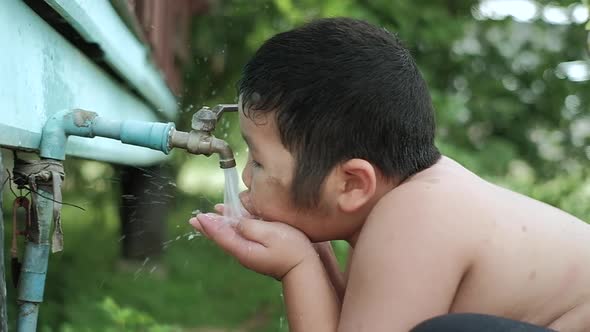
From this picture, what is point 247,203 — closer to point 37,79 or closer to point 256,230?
point 256,230

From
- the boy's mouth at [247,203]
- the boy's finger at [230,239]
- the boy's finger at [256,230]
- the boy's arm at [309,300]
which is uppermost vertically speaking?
the boy's mouth at [247,203]

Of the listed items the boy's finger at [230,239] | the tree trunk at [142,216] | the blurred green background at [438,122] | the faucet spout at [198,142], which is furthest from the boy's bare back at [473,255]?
the tree trunk at [142,216]

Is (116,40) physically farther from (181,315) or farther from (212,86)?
(212,86)

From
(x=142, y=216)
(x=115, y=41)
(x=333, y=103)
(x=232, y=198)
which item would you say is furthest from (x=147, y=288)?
(x=333, y=103)

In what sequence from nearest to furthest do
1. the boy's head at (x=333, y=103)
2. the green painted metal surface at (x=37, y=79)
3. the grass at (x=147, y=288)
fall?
1. the green painted metal surface at (x=37, y=79)
2. the boy's head at (x=333, y=103)
3. the grass at (x=147, y=288)

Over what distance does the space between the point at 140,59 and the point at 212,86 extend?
2368 mm

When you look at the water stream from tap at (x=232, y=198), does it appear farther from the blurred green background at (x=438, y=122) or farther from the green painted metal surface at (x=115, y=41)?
the blurred green background at (x=438, y=122)

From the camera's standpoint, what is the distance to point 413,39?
497 cm

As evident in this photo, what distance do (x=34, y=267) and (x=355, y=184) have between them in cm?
69

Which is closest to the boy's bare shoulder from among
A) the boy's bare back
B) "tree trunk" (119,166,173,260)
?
the boy's bare back

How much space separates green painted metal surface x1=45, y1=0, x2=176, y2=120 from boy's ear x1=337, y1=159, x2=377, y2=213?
2.33ft

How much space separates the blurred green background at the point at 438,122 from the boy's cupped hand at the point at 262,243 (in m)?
2.17

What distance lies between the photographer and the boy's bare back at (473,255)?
1.73m

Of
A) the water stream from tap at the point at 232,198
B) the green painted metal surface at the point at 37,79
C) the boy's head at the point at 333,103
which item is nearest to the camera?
the green painted metal surface at the point at 37,79
